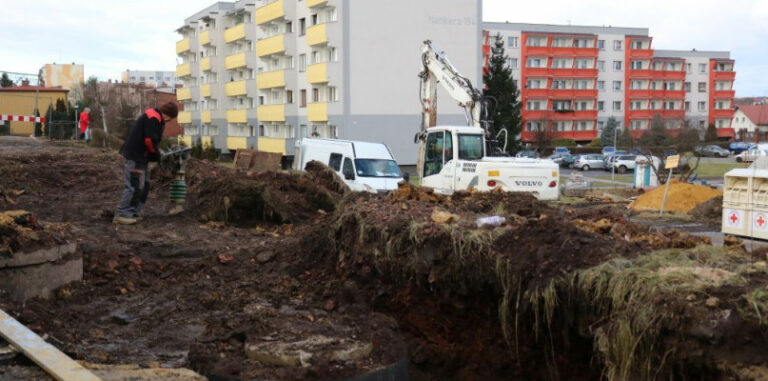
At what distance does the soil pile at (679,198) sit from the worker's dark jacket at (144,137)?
51.7 feet

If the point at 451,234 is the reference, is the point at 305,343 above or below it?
below

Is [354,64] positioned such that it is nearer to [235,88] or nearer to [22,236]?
[235,88]

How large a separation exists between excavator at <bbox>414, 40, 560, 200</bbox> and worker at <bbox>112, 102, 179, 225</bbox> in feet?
29.1

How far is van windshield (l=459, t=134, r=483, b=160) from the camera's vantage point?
21342 mm

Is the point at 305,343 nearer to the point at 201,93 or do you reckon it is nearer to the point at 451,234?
the point at 451,234

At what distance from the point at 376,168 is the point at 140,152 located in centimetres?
1193

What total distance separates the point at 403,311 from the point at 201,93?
7301 centimetres

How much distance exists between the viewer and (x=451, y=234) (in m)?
8.53

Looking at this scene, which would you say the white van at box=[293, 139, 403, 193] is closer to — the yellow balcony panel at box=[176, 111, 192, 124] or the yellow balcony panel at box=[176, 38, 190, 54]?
the yellow balcony panel at box=[176, 111, 192, 124]

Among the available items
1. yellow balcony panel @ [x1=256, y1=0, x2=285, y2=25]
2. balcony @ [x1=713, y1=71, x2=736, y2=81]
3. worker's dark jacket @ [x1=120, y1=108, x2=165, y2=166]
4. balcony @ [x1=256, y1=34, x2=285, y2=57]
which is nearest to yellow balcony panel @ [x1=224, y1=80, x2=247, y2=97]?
balcony @ [x1=256, y1=34, x2=285, y2=57]

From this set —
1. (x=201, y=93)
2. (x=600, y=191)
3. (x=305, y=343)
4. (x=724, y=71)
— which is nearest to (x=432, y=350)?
(x=305, y=343)

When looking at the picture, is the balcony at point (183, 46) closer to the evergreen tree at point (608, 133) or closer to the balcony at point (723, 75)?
the evergreen tree at point (608, 133)

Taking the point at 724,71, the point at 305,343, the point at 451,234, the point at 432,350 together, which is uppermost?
the point at 724,71

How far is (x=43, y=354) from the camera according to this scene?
5520 mm
